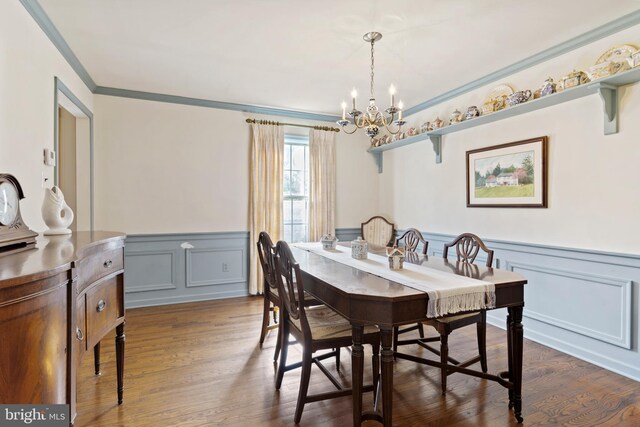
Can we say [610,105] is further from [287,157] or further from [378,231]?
[287,157]

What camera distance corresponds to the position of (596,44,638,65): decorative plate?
2.36 metres

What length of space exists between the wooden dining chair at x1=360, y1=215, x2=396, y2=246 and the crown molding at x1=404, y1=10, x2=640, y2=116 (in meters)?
1.81

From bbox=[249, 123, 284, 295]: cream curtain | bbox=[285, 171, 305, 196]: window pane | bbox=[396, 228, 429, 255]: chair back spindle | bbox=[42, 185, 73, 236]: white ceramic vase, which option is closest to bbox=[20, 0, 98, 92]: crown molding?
bbox=[42, 185, 73, 236]: white ceramic vase

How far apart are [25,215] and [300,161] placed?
128 inches

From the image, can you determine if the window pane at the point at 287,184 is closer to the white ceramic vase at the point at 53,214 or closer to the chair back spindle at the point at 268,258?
the chair back spindle at the point at 268,258

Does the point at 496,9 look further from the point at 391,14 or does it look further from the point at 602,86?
the point at 602,86

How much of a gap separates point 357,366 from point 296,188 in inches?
134

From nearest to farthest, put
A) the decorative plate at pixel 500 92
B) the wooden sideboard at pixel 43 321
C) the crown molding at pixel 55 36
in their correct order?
the wooden sideboard at pixel 43 321
the crown molding at pixel 55 36
the decorative plate at pixel 500 92

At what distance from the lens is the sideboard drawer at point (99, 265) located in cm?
145

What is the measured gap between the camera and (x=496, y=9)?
2.28m

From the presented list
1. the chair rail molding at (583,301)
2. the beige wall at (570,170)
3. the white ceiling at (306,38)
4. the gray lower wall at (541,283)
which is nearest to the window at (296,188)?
the gray lower wall at (541,283)

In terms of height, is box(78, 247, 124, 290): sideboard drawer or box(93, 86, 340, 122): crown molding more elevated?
box(93, 86, 340, 122): crown molding

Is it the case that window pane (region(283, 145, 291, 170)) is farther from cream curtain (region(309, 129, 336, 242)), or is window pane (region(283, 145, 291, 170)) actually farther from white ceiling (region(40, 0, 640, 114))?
white ceiling (region(40, 0, 640, 114))

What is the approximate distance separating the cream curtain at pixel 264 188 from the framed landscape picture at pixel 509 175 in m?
2.41
